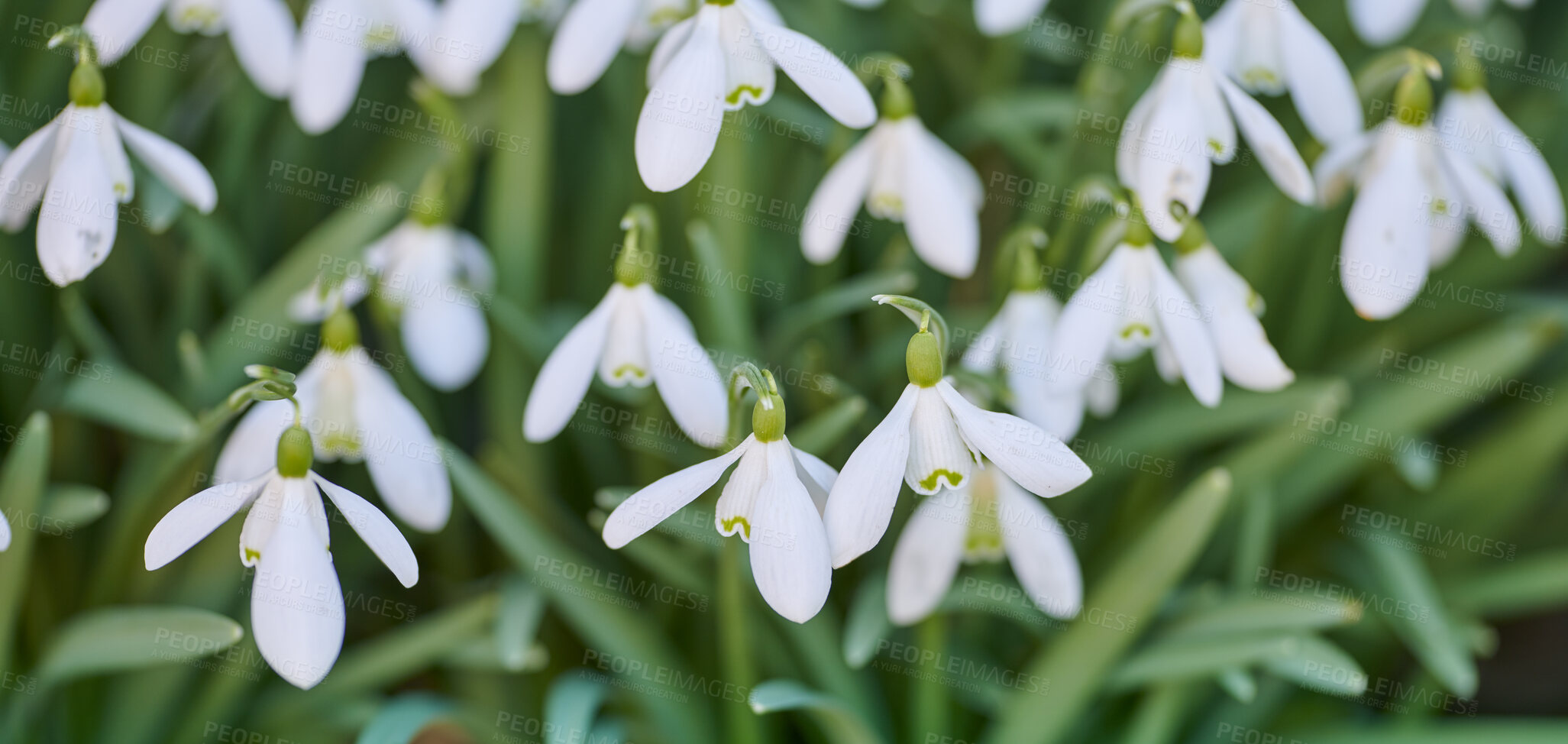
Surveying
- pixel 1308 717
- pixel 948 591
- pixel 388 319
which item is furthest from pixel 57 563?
pixel 1308 717

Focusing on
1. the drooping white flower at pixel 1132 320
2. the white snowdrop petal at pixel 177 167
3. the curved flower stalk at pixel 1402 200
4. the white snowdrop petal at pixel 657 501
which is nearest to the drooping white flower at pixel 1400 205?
the curved flower stalk at pixel 1402 200

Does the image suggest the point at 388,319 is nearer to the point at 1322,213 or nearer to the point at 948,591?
the point at 948,591

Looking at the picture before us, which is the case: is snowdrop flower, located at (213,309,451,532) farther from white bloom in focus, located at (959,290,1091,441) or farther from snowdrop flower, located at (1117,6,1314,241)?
snowdrop flower, located at (1117,6,1314,241)

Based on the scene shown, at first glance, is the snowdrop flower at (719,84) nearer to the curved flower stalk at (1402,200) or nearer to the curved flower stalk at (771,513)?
the curved flower stalk at (771,513)

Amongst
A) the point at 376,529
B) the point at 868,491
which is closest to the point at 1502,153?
the point at 868,491

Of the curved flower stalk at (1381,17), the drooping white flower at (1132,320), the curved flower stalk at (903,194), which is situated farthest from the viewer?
the curved flower stalk at (1381,17)
